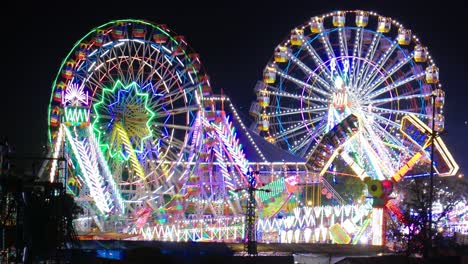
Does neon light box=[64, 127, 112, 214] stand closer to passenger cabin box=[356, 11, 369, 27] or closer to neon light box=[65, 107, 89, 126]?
neon light box=[65, 107, 89, 126]

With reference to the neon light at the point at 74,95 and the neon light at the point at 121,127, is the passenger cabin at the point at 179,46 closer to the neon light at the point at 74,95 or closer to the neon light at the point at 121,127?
the neon light at the point at 121,127

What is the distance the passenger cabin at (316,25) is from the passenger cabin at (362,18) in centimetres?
238

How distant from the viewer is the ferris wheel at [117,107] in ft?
155

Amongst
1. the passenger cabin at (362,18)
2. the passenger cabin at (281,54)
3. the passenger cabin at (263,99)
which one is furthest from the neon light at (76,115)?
the passenger cabin at (362,18)

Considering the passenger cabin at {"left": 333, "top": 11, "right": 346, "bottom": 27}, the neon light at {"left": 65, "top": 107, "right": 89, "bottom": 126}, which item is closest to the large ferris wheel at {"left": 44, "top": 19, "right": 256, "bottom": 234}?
the neon light at {"left": 65, "top": 107, "right": 89, "bottom": 126}

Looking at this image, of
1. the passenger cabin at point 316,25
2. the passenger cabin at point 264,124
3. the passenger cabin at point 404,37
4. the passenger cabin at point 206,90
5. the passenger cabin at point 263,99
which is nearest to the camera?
the passenger cabin at point 206,90

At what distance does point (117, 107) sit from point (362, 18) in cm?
1783

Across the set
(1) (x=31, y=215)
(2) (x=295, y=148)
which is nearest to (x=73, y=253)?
(1) (x=31, y=215)

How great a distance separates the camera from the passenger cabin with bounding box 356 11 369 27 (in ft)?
185

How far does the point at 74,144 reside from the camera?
46.8 metres

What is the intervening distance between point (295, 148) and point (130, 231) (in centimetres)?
1469

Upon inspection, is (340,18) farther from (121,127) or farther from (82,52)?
(82,52)

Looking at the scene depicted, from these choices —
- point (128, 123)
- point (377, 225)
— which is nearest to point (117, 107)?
point (128, 123)

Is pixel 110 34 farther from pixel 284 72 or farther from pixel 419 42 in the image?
pixel 419 42
